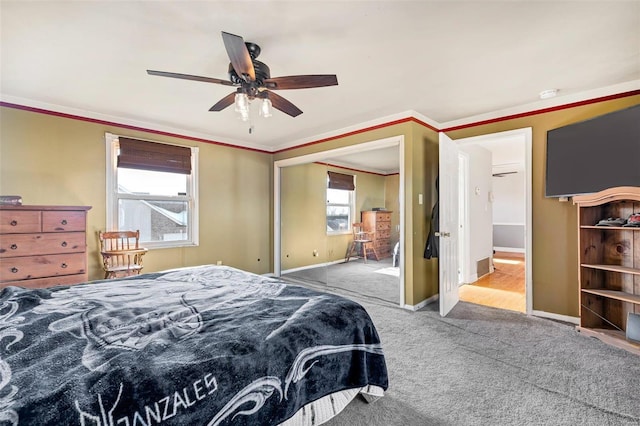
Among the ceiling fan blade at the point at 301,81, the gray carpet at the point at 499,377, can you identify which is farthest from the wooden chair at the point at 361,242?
the ceiling fan blade at the point at 301,81

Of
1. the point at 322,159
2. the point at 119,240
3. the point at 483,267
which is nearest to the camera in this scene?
the point at 119,240

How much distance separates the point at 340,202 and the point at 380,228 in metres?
0.91

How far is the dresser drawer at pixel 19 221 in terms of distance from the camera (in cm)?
253

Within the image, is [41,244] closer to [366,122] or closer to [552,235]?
[366,122]

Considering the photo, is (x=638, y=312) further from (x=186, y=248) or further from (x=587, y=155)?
(x=186, y=248)

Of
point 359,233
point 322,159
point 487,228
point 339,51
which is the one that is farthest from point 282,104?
point 487,228

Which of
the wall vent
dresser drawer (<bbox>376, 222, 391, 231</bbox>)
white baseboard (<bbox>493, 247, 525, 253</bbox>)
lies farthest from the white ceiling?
white baseboard (<bbox>493, 247, 525, 253</bbox>)

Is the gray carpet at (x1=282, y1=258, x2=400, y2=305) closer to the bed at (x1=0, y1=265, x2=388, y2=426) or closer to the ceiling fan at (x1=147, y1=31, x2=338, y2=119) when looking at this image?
the bed at (x1=0, y1=265, x2=388, y2=426)

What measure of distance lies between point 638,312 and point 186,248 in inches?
204

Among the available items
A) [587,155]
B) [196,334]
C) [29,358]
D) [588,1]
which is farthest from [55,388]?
[587,155]

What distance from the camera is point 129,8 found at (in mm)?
1752

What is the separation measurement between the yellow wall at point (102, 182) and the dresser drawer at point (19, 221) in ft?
2.29

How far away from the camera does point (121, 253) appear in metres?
3.37

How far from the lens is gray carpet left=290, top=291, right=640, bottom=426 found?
1.67 m
